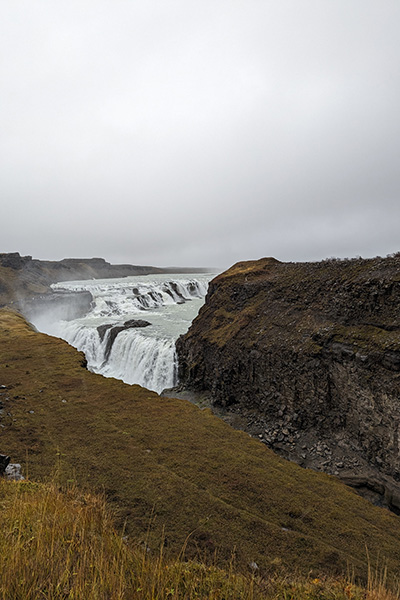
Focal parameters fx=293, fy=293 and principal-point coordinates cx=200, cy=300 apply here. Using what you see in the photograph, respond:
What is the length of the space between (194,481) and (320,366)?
974 centimetres

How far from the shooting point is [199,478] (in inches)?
229

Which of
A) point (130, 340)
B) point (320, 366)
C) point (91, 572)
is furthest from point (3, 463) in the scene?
point (130, 340)

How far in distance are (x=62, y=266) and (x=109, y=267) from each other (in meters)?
34.0

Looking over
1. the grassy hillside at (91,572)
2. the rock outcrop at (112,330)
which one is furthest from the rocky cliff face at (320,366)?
the rock outcrop at (112,330)

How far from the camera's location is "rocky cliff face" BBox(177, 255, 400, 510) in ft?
36.1

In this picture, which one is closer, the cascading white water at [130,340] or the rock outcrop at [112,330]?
Answer: the cascading white water at [130,340]

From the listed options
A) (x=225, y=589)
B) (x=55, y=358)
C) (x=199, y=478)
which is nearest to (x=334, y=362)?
(x=199, y=478)

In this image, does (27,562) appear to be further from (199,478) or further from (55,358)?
(55,358)

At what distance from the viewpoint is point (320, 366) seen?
1358 cm

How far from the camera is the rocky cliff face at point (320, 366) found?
11.0m

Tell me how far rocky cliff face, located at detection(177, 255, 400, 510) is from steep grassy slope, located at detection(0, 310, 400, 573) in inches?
213

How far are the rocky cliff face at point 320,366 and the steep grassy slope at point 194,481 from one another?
5.40m

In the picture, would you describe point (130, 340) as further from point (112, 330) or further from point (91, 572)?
point (91, 572)

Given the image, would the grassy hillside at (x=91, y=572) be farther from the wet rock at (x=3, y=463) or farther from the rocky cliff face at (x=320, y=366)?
the rocky cliff face at (x=320, y=366)
